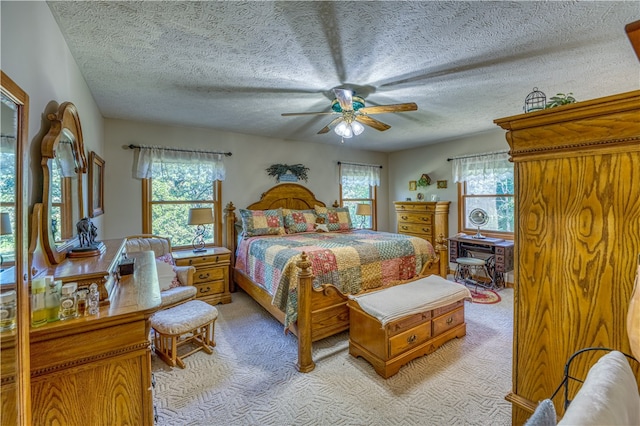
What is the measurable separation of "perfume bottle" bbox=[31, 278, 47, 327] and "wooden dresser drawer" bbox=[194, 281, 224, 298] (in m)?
2.61

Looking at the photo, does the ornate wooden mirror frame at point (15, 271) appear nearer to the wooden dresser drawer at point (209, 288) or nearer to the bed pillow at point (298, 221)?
the wooden dresser drawer at point (209, 288)

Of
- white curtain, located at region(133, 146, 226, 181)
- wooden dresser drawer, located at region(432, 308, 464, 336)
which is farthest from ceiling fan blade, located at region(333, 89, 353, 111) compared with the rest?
white curtain, located at region(133, 146, 226, 181)

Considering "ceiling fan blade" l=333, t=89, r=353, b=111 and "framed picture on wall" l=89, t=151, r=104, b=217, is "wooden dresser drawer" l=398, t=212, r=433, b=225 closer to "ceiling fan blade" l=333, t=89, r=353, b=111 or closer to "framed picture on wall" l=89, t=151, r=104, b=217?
"ceiling fan blade" l=333, t=89, r=353, b=111

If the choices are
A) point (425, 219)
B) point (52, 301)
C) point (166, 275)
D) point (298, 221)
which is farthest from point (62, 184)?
point (425, 219)

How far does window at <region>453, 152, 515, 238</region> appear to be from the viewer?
434 centimetres

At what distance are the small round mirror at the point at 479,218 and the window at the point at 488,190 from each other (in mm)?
147

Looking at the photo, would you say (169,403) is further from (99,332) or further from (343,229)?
(343,229)

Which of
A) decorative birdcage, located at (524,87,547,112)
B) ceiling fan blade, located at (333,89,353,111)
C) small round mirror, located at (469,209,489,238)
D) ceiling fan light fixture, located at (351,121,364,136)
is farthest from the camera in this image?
small round mirror, located at (469,209,489,238)

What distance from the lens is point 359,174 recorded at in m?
5.73

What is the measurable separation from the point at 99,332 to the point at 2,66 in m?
1.02

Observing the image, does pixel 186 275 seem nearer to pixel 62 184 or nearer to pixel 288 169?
pixel 62 184

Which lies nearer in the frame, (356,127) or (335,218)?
(356,127)

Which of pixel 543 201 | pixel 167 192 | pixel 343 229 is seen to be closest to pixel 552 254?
pixel 543 201

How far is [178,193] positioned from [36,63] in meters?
2.84
